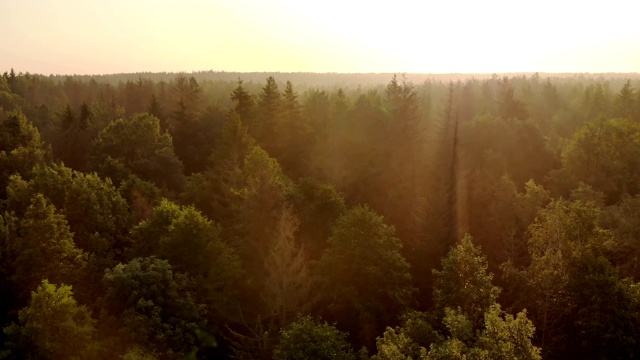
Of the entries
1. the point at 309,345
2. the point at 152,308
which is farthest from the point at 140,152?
the point at 309,345


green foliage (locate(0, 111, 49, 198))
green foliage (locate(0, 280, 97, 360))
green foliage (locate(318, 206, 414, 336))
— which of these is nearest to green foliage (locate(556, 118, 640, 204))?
green foliage (locate(318, 206, 414, 336))

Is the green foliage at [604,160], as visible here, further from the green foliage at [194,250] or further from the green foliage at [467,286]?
the green foliage at [194,250]

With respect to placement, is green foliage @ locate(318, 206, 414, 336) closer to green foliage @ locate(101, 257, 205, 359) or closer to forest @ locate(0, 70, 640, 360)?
forest @ locate(0, 70, 640, 360)

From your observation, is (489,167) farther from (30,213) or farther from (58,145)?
(58,145)

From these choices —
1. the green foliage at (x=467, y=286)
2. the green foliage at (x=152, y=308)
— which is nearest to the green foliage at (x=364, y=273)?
the green foliage at (x=467, y=286)

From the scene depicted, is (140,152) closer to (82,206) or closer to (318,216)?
(82,206)
